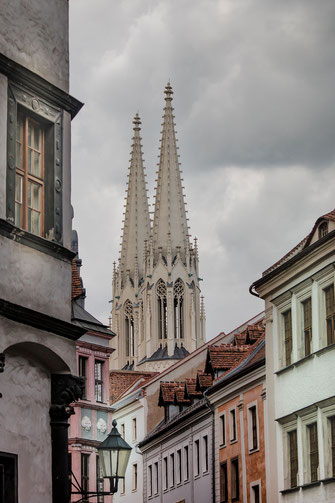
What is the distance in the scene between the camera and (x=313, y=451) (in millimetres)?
37156

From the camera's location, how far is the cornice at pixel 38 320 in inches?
686

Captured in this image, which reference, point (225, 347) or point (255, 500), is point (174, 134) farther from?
point (255, 500)

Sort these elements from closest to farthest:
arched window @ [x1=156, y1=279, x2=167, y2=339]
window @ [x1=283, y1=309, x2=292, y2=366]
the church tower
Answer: window @ [x1=283, y1=309, x2=292, y2=366] < the church tower < arched window @ [x1=156, y1=279, x2=167, y2=339]

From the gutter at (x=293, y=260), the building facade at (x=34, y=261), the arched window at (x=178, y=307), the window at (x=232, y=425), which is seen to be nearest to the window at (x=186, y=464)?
the window at (x=232, y=425)

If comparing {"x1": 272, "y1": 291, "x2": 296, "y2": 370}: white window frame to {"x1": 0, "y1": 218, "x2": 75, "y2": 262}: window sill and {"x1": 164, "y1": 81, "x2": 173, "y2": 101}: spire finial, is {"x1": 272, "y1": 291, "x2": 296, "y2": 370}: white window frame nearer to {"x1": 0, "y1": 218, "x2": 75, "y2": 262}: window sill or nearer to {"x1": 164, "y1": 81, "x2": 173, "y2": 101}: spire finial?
{"x1": 0, "y1": 218, "x2": 75, "y2": 262}: window sill

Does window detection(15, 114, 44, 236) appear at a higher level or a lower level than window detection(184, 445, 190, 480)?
higher

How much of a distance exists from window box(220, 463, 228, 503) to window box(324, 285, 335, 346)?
1545 centimetres

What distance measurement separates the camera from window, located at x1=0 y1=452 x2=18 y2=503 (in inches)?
688

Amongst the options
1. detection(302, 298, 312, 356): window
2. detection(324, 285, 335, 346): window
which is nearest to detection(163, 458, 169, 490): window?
detection(302, 298, 312, 356): window

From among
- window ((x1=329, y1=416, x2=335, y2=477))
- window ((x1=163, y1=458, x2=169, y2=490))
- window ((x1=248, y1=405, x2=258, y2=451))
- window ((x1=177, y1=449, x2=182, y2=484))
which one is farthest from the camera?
window ((x1=163, y1=458, x2=169, y2=490))

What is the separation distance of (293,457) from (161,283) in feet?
344

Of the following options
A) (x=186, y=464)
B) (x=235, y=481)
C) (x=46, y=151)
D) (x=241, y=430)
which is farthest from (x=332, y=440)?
(x=186, y=464)

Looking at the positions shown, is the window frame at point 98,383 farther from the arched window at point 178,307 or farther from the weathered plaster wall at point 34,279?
the arched window at point 178,307

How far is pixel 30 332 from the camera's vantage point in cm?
1806
